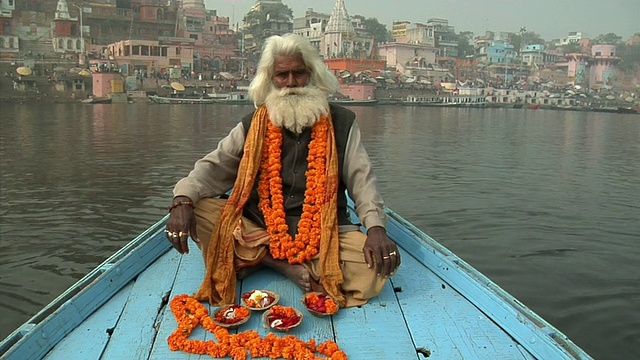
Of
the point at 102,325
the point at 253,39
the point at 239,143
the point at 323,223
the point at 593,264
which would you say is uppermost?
the point at 253,39

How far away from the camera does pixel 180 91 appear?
1984 inches

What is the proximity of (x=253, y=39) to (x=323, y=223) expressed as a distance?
8806 cm

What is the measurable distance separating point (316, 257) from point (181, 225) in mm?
704

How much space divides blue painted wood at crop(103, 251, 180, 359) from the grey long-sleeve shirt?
0.50m

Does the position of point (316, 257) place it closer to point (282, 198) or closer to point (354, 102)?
point (282, 198)

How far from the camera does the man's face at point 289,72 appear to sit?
3096mm

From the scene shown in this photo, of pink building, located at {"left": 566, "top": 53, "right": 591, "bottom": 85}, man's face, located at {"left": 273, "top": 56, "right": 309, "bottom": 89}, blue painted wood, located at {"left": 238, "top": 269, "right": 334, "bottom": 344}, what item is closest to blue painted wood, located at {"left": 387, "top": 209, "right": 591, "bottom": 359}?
blue painted wood, located at {"left": 238, "top": 269, "right": 334, "bottom": 344}

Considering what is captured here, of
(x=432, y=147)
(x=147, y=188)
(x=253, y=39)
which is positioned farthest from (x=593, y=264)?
(x=253, y=39)

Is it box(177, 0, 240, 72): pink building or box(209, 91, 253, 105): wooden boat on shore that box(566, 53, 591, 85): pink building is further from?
box(209, 91, 253, 105): wooden boat on shore

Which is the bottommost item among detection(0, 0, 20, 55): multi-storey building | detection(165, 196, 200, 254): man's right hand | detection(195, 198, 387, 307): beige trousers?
detection(195, 198, 387, 307): beige trousers

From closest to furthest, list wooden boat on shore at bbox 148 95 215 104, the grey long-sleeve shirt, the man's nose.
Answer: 1. the grey long-sleeve shirt
2. the man's nose
3. wooden boat on shore at bbox 148 95 215 104

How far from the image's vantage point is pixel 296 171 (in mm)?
3051

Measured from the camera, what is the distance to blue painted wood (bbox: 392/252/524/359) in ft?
7.34

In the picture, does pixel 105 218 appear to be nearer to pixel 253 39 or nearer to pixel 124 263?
pixel 124 263
